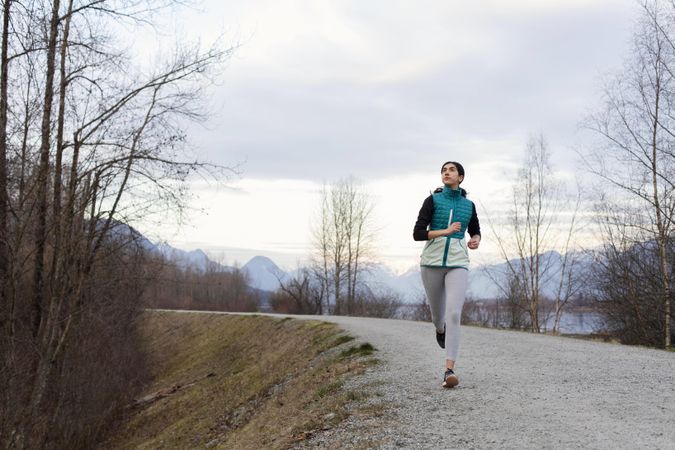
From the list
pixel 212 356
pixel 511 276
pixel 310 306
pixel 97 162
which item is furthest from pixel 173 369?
pixel 310 306

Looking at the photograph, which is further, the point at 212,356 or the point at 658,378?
the point at 212,356

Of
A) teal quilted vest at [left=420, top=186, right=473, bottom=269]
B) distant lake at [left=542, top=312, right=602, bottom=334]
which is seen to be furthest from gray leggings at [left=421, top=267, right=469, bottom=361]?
distant lake at [left=542, top=312, right=602, bottom=334]

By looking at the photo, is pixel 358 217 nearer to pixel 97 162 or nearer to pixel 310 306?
pixel 310 306

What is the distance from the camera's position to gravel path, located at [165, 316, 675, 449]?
15.2ft

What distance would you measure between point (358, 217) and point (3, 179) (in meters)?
42.0

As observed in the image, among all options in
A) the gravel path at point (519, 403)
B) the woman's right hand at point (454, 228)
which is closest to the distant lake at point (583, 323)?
the gravel path at point (519, 403)

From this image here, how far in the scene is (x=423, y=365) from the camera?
8500 mm

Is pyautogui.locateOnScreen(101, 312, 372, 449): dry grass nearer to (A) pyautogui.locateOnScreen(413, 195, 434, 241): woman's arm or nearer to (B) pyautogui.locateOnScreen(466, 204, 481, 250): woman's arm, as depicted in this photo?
(A) pyautogui.locateOnScreen(413, 195, 434, 241): woman's arm

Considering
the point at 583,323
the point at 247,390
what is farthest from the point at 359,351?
the point at 583,323

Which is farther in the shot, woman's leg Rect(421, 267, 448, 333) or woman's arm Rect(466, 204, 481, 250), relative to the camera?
woman's arm Rect(466, 204, 481, 250)

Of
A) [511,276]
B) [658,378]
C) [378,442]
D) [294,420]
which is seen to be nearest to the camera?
[378,442]

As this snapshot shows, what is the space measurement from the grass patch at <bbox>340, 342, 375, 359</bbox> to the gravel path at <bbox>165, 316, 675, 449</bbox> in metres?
1.20

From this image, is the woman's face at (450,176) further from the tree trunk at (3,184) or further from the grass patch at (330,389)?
the tree trunk at (3,184)

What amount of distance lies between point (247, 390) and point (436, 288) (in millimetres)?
8799
